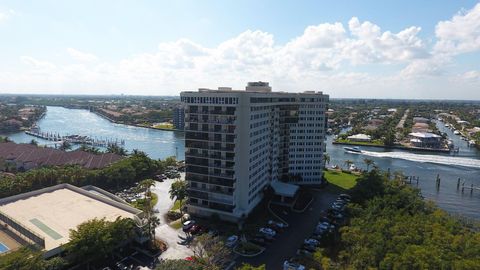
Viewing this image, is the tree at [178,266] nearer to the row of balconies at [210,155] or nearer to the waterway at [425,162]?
the row of balconies at [210,155]

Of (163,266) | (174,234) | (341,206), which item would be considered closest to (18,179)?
(174,234)

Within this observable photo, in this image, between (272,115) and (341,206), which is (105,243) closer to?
(272,115)

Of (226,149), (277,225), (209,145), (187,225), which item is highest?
(209,145)

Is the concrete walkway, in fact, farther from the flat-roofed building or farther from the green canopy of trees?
the green canopy of trees

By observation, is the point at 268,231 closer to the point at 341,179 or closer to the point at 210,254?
the point at 210,254

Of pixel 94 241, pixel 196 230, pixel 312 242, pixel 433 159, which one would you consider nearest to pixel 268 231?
pixel 312 242

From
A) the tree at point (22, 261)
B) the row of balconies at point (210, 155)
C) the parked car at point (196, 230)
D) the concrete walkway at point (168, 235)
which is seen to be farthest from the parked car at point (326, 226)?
the tree at point (22, 261)
